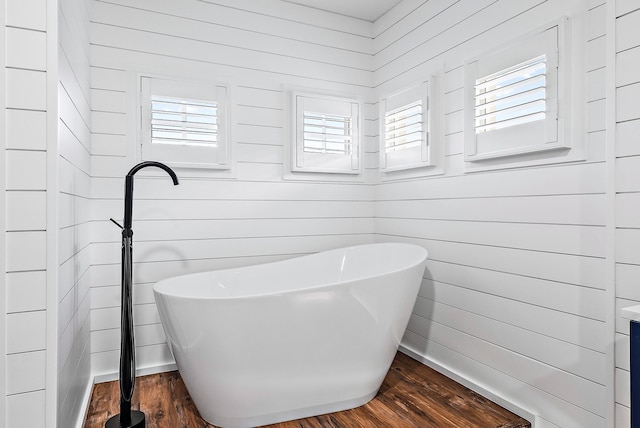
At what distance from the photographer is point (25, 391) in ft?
4.32

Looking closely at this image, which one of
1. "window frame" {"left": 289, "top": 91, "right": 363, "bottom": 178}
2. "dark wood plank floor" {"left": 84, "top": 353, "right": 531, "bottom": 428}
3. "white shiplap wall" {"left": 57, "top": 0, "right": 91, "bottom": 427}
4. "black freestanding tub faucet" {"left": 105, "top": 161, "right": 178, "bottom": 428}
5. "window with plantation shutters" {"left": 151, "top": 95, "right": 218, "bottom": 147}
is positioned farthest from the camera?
"window frame" {"left": 289, "top": 91, "right": 363, "bottom": 178}

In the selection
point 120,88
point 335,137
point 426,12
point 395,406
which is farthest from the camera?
point 335,137

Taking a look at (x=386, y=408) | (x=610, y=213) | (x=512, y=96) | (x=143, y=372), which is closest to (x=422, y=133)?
(x=512, y=96)

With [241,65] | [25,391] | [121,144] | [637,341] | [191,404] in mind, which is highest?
[241,65]

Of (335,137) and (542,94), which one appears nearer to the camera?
(542,94)

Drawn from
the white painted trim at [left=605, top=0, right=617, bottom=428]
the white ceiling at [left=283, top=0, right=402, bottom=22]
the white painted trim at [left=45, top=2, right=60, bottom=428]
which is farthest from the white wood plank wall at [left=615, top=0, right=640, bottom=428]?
the white painted trim at [left=45, top=2, right=60, bottom=428]

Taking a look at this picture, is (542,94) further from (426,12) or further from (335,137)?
(335,137)

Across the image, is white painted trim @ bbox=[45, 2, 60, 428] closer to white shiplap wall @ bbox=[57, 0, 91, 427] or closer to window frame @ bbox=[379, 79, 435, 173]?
white shiplap wall @ bbox=[57, 0, 91, 427]

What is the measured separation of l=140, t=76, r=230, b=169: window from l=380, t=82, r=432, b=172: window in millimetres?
1157

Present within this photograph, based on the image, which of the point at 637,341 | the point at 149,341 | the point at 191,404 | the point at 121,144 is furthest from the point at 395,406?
the point at 121,144

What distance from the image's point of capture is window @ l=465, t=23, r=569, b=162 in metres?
1.86

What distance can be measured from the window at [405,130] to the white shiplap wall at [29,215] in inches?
79.8

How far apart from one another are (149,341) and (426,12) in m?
2.76

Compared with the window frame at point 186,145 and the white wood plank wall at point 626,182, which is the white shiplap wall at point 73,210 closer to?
the window frame at point 186,145
